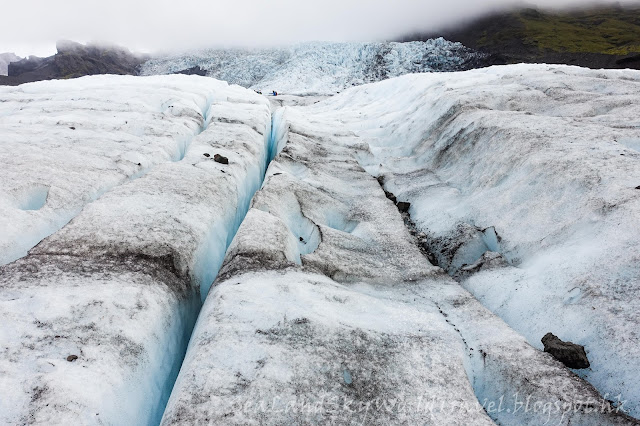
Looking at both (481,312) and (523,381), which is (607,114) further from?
(523,381)

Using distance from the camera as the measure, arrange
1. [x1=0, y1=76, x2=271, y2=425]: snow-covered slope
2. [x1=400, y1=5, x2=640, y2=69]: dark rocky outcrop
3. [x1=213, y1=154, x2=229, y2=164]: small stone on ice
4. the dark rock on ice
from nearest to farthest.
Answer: [x1=0, y1=76, x2=271, y2=425]: snow-covered slope, the dark rock on ice, [x1=213, y1=154, x2=229, y2=164]: small stone on ice, [x1=400, y1=5, x2=640, y2=69]: dark rocky outcrop

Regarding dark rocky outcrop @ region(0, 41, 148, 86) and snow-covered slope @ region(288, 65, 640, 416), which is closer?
snow-covered slope @ region(288, 65, 640, 416)

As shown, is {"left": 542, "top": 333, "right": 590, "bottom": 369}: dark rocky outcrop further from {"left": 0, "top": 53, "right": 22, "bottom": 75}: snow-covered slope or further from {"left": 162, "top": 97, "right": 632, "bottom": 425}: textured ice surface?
{"left": 0, "top": 53, "right": 22, "bottom": 75}: snow-covered slope

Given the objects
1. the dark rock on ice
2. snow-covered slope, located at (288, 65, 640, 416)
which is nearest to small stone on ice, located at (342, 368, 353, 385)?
snow-covered slope, located at (288, 65, 640, 416)

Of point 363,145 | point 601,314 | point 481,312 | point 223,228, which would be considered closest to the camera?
point 601,314

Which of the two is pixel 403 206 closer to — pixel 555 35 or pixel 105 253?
pixel 105 253

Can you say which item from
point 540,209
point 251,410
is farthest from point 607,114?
point 251,410
